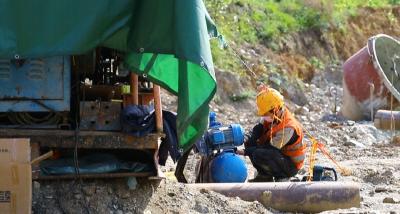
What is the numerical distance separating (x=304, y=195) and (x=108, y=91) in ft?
6.62

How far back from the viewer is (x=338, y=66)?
24.6 m

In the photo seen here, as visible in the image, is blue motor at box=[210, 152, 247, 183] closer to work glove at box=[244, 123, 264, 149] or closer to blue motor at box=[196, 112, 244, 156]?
blue motor at box=[196, 112, 244, 156]

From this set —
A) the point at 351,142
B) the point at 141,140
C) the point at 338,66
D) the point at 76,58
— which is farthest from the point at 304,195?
the point at 338,66

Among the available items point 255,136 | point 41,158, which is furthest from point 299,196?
point 41,158

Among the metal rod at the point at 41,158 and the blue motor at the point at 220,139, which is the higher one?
the metal rod at the point at 41,158

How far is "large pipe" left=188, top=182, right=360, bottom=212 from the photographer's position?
8.77 metres

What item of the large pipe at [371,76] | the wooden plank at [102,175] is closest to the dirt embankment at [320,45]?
the large pipe at [371,76]

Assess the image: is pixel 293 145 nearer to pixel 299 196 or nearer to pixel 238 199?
pixel 299 196

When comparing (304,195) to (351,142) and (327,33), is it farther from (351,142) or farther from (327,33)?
(327,33)

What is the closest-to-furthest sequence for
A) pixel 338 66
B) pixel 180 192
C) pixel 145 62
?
pixel 145 62 → pixel 180 192 → pixel 338 66

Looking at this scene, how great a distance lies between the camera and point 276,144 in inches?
403

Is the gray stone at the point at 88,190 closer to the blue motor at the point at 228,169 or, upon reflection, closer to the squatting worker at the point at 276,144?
the blue motor at the point at 228,169

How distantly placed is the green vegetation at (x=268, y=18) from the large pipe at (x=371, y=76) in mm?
2458

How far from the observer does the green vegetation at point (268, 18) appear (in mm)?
21250
